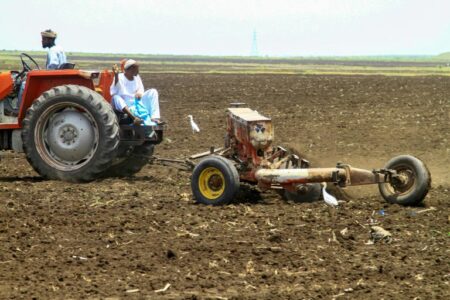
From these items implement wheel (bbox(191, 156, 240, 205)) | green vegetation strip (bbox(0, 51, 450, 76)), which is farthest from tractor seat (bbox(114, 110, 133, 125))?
green vegetation strip (bbox(0, 51, 450, 76))

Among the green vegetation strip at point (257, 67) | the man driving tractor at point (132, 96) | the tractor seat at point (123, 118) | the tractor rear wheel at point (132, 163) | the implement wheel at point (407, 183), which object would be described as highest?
the man driving tractor at point (132, 96)

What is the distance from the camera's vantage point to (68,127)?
35.6 ft

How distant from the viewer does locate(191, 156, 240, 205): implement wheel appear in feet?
29.3

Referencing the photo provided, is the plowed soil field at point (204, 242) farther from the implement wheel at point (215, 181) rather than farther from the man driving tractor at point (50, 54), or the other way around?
the man driving tractor at point (50, 54)

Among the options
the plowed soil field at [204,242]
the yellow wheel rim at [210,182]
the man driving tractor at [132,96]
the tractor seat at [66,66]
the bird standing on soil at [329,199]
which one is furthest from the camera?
the tractor seat at [66,66]

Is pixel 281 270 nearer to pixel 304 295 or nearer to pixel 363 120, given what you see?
pixel 304 295

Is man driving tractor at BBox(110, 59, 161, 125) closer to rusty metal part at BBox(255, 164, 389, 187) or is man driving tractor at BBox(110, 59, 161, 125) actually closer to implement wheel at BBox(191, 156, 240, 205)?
implement wheel at BBox(191, 156, 240, 205)

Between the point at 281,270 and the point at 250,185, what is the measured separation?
12.5 ft

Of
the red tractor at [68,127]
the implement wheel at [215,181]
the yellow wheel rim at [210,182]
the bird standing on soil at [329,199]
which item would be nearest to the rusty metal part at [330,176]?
the bird standing on soil at [329,199]

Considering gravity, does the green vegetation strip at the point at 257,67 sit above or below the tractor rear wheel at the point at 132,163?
below

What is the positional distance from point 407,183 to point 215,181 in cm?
210

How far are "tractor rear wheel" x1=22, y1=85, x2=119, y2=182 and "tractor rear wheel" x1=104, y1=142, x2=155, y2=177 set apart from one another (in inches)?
29.0

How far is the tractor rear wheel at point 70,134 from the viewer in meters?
10.6

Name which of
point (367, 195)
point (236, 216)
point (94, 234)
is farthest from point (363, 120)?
point (94, 234)
